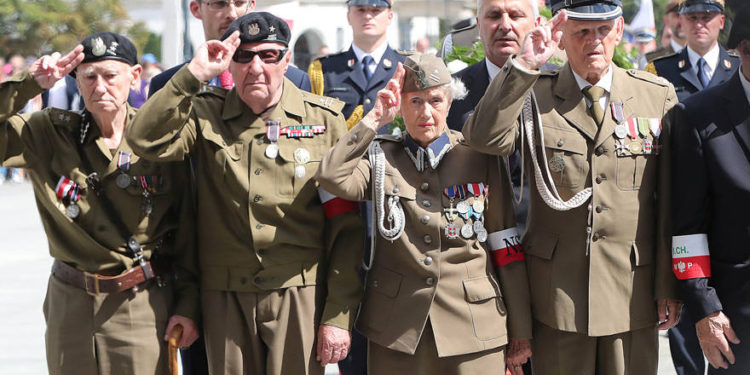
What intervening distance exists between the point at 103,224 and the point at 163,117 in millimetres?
652

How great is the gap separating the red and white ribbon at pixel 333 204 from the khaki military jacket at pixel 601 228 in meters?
0.76

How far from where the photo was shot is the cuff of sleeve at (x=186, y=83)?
12.2 ft

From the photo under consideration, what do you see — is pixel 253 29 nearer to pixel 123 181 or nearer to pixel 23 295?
pixel 123 181

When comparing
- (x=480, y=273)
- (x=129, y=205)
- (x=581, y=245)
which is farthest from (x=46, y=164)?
(x=581, y=245)

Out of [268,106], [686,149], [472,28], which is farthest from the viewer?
[472,28]

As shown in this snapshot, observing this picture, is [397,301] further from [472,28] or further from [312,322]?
[472,28]

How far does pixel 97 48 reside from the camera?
4.08 metres

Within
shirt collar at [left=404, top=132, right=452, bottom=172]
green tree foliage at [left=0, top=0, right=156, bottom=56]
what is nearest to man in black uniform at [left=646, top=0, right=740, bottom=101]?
shirt collar at [left=404, top=132, right=452, bottom=172]

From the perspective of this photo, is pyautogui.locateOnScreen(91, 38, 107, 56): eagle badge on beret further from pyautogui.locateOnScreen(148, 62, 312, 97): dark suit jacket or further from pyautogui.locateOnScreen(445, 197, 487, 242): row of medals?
pyautogui.locateOnScreen(445, 197, 487, 242): row of medals

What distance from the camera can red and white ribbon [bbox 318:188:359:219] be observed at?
4047 millimetres

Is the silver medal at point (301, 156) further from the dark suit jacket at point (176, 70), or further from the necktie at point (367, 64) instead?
the necktie at point (367, 64)

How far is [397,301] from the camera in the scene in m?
3.89

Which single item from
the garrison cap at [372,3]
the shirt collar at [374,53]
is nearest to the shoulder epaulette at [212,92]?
the shirt collar at [374,53]

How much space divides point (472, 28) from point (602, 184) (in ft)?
8.59
